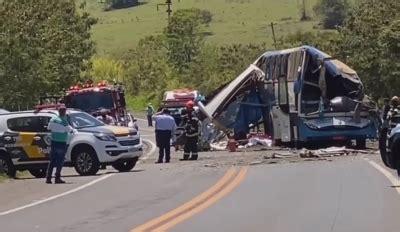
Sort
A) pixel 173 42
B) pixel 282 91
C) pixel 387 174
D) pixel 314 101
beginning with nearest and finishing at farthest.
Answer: pixel 387 174
pixel 314 101
pixel 282 91
pixel 173 42

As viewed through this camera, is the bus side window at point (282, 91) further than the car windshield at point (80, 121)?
Yes

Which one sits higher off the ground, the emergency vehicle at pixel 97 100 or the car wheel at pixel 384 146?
the car wheel at pixel 384 146

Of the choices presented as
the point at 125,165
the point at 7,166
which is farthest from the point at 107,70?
the point at 7,166

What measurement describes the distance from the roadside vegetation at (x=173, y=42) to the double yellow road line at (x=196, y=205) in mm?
21034

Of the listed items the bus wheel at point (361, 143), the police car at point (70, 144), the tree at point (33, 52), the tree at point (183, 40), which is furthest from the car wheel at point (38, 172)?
the tree at point (183, 40)

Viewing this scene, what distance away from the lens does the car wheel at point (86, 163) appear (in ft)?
83.4

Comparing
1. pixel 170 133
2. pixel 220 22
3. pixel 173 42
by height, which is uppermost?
pixel 170 133

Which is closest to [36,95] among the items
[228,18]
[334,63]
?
[334,63]

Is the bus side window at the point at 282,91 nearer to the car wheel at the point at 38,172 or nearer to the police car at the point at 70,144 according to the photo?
the police car at the point at 70,144

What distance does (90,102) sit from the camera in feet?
122

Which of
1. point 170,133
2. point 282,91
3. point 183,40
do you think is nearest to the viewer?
point 170,133

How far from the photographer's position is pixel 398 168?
18859 mm

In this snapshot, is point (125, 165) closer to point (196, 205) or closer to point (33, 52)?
point (196, 205)

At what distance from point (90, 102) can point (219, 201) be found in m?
20.4
